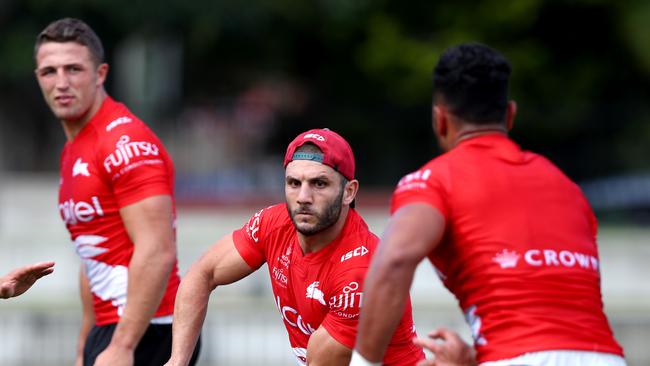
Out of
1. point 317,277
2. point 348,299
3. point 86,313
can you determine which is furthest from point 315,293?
point 86,313

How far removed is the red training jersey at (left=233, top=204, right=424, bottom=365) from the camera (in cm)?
518

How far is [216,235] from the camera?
1633 centimetres

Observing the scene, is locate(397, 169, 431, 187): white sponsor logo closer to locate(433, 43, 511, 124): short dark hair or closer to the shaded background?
locate(433, 43, 511, 124): short dark hair

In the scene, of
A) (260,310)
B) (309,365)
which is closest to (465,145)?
(309,365)

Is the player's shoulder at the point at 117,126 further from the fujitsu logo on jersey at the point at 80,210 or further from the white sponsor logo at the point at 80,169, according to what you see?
the fujitsu logo on jersey at the point at 80,210

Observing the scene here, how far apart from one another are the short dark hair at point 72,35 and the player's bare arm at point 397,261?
2725 millimetres

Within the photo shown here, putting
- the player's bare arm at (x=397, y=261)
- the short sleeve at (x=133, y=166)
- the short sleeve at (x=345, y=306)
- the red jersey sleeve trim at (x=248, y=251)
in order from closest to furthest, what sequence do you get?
the player's bare arm at (x=397, y=261)
the short sleeve at (x=345, y=306)
the red jersey sleeve trim at (x=248, y=251)
the short sleeve at (x=133, y=166)

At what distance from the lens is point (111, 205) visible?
19.9ft

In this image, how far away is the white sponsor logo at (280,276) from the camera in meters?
5.47

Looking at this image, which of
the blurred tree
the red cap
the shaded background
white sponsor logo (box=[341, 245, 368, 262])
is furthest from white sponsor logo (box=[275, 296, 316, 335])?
the blurred tree

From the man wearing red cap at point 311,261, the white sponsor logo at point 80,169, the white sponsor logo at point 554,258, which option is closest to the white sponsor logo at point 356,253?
the man wearing red cap at point 311,261

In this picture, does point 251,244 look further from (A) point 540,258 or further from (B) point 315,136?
(A) point 540,258

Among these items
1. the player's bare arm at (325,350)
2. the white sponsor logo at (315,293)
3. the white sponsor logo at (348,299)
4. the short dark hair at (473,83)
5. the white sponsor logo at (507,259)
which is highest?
the short dark hair at (473,83)

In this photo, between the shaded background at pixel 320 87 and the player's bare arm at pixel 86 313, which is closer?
the player's bare arm at pixel 86 313
